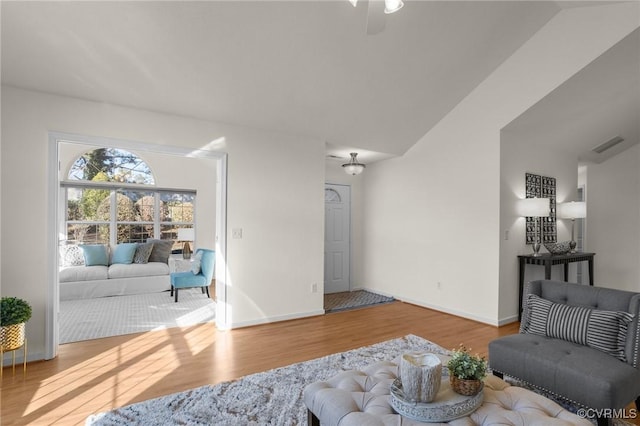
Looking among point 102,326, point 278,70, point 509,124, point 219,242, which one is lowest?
point 102,326

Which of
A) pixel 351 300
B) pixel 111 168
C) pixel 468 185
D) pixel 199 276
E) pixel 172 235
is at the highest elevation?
pixel 111 168

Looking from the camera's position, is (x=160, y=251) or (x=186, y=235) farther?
(x=186, y=235)

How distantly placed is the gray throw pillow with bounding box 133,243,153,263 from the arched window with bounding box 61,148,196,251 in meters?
0.99

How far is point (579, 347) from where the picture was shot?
2324 mm

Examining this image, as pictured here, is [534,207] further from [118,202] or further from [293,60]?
[118,202]

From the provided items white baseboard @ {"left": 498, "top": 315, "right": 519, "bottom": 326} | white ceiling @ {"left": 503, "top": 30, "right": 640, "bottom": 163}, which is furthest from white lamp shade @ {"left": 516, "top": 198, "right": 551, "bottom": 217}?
white baseboard @ {"left": 498, "top": 315, "right": 519, "bottom": 326}

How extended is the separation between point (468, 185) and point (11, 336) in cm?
528

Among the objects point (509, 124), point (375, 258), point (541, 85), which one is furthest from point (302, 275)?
point (541, 85)

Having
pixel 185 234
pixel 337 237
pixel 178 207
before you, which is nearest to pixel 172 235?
pixel 185 234

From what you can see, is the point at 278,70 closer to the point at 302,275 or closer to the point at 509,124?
the point at 302,275

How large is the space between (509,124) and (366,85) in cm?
192

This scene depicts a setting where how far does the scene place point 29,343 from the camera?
3.08 m

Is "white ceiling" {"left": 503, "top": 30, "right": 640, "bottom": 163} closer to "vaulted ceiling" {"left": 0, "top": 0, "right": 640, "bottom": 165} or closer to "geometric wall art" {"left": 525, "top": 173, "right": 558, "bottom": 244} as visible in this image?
"vaulted ceiling" {"left": 0, "top": 0, "right": 640, "bottom": 165}

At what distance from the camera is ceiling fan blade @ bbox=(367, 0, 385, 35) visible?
181 cm
